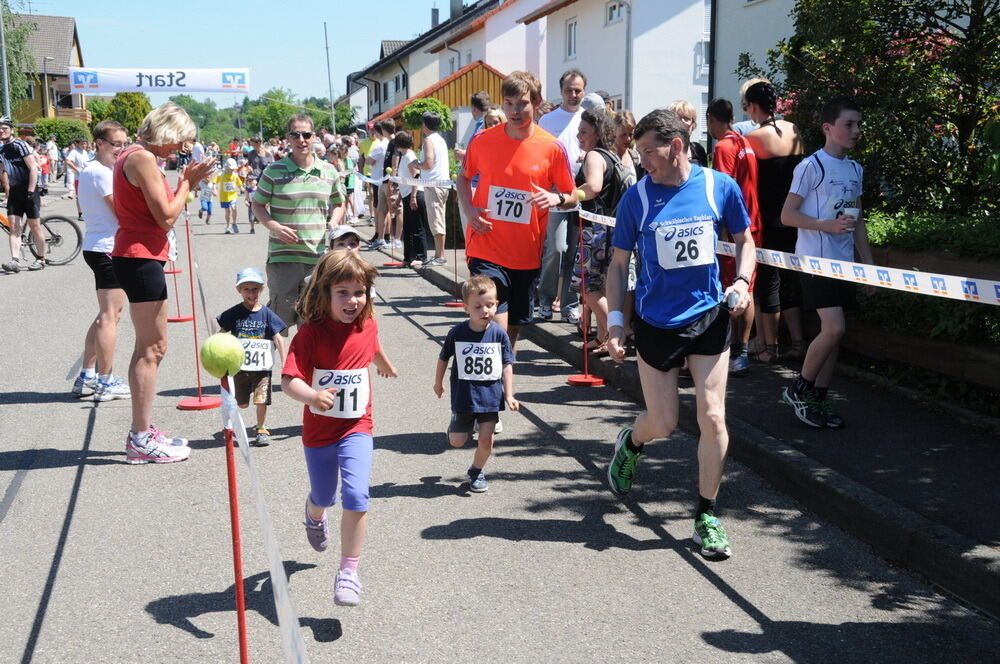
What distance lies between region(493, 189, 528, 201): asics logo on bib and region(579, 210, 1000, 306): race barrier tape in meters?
1.41

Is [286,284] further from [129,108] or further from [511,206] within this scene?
[129,108]

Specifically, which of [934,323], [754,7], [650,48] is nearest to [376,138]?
[754,7]

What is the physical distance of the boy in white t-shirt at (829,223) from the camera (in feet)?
20.7

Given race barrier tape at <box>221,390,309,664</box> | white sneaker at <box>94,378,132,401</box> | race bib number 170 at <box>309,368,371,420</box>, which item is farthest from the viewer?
white sneaker at <box>94,378,132,401</box>

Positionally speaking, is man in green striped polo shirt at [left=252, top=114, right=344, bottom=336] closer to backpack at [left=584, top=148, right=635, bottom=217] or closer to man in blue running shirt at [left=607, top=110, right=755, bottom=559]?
backpack at [left=584, top=148, right=635, bottom=217]

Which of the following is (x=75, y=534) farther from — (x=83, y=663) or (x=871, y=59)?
(x=871, y=59)

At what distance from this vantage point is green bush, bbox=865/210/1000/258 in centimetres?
693

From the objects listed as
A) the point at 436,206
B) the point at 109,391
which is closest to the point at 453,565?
the point at 109,391

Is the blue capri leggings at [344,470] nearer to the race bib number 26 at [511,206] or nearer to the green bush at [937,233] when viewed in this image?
the race bib number 26 at [511,206]

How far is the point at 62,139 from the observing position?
217ft

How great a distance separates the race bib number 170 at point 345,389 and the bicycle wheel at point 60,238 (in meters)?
14.3

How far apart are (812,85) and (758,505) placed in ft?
15.5

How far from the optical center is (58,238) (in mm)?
17547

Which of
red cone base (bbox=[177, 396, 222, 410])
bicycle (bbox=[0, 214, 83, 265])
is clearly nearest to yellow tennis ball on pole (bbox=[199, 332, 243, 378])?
red cone base (bbox=[177, 396, 222, 410])
